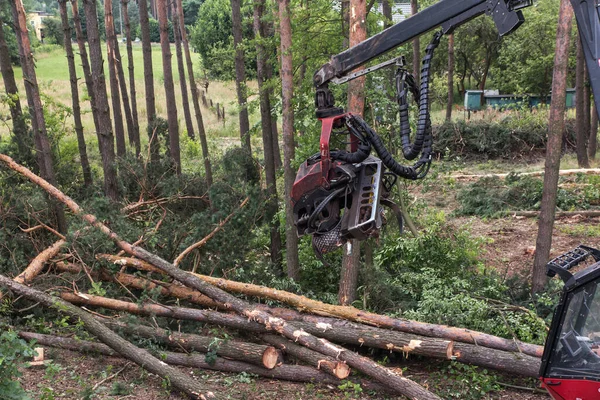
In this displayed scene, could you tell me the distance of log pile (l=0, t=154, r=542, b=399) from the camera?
7.95 meters

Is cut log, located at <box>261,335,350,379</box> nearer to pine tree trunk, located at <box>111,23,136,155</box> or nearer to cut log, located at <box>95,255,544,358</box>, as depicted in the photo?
cut log, located at <box>95,255,544,358</box>

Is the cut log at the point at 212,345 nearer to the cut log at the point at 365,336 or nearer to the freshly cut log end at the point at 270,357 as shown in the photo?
the freshly cut log end at the point at 270,357

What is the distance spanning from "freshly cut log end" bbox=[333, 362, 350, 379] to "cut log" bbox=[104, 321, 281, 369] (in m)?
0.92

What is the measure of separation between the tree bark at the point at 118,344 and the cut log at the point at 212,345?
486 millimetres

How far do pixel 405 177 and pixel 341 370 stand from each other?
3.38 m

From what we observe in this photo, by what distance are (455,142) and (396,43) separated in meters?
19.2

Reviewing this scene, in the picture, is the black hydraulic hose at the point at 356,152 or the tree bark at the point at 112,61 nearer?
the black hydraulic hose at the point at 356,152

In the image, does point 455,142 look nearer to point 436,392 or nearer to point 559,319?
point 436,392

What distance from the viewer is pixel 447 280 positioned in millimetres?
10758

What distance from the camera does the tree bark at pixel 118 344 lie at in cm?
744

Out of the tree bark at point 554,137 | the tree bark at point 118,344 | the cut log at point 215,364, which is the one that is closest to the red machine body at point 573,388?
the cut log at point 215,364

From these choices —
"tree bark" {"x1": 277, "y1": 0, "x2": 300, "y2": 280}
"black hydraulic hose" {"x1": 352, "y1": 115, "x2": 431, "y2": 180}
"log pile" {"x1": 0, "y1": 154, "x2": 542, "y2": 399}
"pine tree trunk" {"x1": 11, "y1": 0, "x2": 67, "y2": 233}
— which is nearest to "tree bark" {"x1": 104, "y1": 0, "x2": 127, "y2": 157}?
"pine tree trunk" {"x1": 11, "y1": 0, "x2": 67, "y2": 233}

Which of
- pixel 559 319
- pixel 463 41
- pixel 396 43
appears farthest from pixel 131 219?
pixel 463 41

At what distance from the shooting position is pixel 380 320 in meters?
8.81
